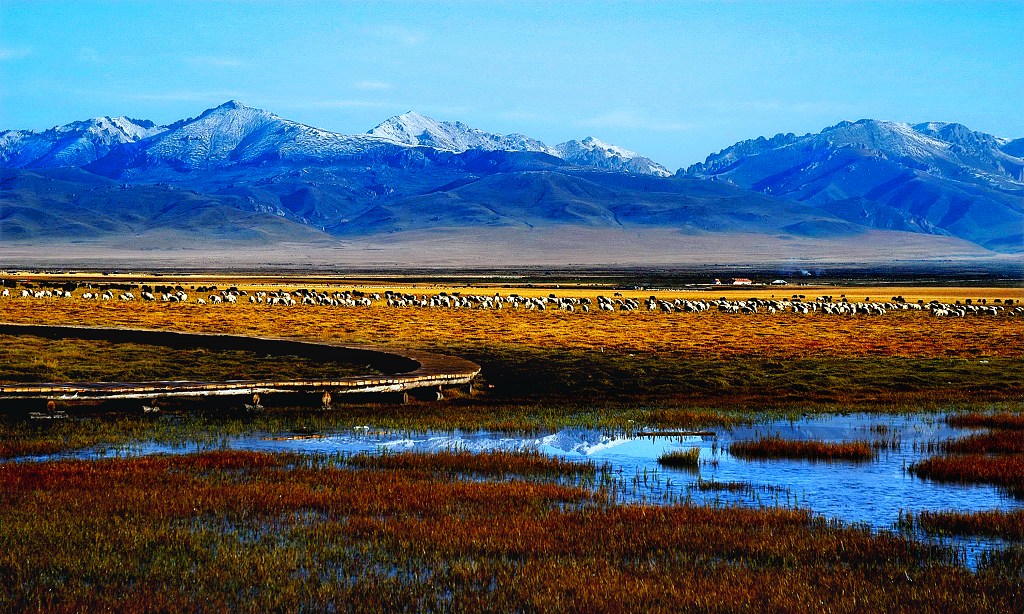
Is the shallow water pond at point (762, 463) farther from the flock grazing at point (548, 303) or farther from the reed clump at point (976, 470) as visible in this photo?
the flock grazing at point (548, 303)

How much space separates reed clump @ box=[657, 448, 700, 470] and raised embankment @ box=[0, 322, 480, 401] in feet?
22.7

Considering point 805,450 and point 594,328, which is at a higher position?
point 594,328

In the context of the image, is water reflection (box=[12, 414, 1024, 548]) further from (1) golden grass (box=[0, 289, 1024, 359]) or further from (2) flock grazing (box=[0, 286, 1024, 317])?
(2) flock grazing (box=[0, 286, 1024, 317])

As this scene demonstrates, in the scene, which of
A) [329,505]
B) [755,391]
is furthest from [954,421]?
[329,505]

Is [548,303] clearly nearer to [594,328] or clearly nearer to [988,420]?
[594,328]

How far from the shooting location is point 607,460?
15.5 m

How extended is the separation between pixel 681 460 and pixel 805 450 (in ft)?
6.53

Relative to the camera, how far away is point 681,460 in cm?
1523

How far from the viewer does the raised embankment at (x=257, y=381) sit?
62.1 feet

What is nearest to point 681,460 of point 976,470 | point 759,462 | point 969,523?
point 759,462

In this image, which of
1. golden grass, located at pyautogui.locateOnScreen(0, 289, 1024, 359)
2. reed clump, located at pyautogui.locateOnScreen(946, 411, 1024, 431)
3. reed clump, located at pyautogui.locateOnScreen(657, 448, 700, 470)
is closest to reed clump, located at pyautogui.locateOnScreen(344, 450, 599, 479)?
reed clump, located at pyautogui.locateOnScreen(657, 448, 700, 470)

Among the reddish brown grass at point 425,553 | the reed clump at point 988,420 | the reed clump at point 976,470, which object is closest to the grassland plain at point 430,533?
the reddish brown grass at point 425,553

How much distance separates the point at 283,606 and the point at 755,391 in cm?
1612

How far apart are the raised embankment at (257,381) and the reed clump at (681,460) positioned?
6924mm
